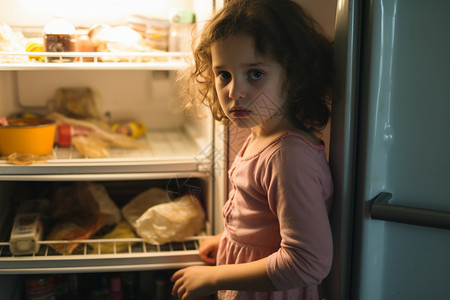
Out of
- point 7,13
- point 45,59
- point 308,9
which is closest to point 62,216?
→ point 45,59

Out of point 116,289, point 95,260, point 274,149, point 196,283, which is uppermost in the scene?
point 274,149

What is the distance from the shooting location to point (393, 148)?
917mm

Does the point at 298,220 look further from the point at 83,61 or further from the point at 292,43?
the point at 83,61

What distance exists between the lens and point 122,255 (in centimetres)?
143

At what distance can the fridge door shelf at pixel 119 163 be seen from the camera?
1.43 meters

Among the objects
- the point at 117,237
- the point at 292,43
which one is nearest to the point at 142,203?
the point at 117,237

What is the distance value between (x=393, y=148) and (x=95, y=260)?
0.97 metres

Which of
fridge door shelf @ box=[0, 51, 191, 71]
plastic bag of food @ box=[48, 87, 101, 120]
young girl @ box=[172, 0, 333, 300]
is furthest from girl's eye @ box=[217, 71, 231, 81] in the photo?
plastic bag of food @ box=[48, 87, 101, 120]

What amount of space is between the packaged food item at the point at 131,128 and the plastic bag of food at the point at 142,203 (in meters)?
0.30

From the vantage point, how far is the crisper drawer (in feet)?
4.63

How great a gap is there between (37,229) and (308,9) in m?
1.09

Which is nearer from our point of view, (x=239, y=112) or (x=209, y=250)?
(x=239, y=112)

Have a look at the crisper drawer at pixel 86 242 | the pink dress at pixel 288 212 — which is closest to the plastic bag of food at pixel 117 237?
the crisper drawer at pixel 86 242

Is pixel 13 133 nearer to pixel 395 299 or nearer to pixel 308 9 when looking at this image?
pixel 308 9
